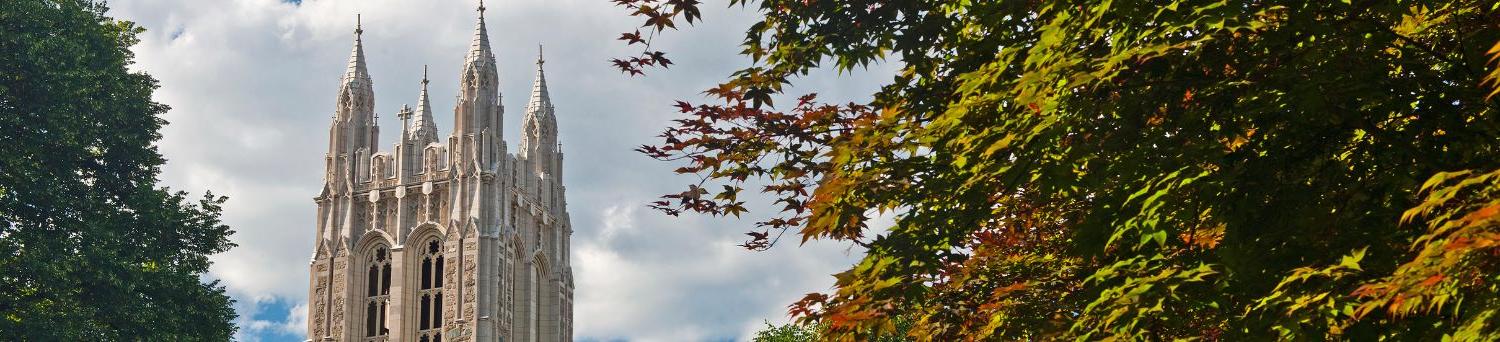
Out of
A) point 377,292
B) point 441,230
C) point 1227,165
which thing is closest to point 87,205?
point 441,230

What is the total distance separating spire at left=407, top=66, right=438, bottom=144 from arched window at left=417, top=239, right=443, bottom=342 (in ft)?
15.0

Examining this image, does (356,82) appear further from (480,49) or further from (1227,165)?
(1227,165)

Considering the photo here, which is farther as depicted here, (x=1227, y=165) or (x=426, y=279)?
(x=426, y=279)

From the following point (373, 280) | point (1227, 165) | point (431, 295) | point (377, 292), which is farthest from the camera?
point (373, 280)

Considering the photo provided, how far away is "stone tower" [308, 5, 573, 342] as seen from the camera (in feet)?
194

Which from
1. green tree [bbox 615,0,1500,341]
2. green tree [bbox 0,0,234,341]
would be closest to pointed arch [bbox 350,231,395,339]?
green tree [bbox 0,0,234,341]

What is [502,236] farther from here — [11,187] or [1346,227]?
[1346,227]

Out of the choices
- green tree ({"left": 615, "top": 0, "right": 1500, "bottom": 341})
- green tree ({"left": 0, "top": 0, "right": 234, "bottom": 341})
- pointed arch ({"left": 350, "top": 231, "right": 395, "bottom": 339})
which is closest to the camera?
green tree ({"left": 615, "top": 0, "right": 1500, "bottom": 341})

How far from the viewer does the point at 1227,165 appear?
26.1 ft

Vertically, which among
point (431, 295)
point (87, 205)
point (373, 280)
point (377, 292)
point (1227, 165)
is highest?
point (373, 280)

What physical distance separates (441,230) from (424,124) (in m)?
5.44

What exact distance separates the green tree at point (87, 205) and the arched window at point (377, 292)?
24818mm

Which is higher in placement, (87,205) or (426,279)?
(426,279)

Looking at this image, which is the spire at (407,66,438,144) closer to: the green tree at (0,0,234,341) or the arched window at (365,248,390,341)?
the arched window at (365,248,390,341)
